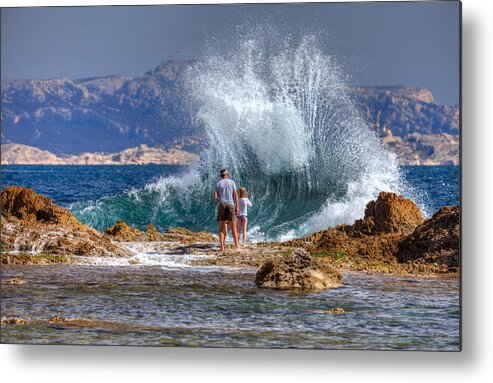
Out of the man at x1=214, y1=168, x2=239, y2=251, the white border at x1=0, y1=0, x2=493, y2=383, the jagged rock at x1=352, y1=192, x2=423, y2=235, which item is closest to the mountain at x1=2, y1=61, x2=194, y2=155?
the man at x1=214, y1=168, x2=239, y2=251

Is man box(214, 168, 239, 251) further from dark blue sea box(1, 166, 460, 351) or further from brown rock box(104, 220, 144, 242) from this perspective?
brown rock box(104, 220, 144, 242)

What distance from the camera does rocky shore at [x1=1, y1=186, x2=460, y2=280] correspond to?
9539 mm

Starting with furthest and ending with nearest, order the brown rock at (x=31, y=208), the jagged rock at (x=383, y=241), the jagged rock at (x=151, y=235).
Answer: the jagged rock at (x=151, y=235) < the brown rock at (x=31, y=208) < the jagged rock at (x=383, y=241)

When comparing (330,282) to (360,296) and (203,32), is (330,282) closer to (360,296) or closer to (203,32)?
(360,296)

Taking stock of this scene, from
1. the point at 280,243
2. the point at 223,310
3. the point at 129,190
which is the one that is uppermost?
the point at 129,190

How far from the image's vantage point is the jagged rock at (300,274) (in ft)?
31.1

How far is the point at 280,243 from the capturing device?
994 centimetres

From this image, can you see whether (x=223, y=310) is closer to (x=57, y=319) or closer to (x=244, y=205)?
(x=244, y=205)

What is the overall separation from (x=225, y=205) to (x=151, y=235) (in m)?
0.88

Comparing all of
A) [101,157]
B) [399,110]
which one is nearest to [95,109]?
[101,157]

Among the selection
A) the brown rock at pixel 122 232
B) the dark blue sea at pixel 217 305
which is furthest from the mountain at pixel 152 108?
the brown rock at pixel 122 232

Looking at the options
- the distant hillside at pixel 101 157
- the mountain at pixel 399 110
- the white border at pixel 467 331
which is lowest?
the white border at pixel 467 331

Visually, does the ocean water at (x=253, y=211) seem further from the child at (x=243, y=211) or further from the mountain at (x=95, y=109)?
the mountain at (x=95, y=109)

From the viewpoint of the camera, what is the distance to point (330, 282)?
9469 mm
